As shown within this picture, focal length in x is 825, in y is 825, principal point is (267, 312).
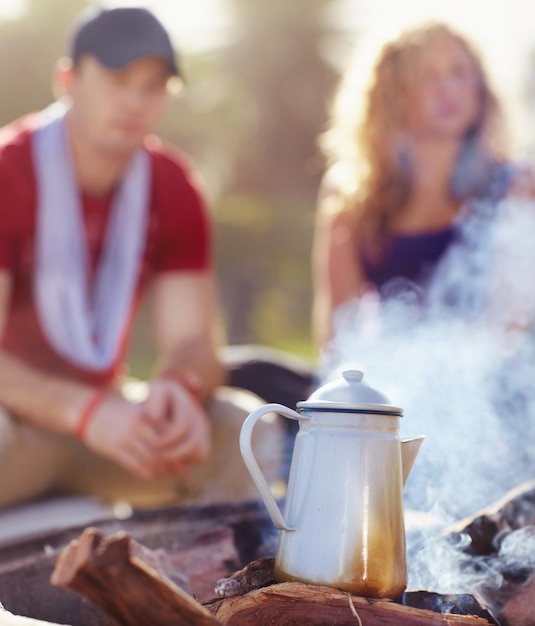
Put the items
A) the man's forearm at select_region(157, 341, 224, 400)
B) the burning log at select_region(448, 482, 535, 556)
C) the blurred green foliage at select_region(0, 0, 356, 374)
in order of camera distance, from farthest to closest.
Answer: the blurred green foliage at select_region(0, 0, 356, 374) → the man's forearm at select_region(157, 341, 224, 400) → the burning log at select_region(448, 482, 535, 556)

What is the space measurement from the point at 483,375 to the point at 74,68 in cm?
157

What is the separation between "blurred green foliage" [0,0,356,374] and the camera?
12031 millimetres

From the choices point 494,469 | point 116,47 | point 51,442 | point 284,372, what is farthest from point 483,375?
point 116,47

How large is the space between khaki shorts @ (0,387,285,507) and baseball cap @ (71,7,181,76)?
1078 millimetres

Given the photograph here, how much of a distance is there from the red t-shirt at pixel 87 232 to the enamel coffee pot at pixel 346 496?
154 centimetres

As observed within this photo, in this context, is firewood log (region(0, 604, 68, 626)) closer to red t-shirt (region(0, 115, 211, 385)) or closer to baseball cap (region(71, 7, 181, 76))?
red t-shirt (region(0, 115, 211, 385))

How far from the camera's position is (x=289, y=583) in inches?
45.2

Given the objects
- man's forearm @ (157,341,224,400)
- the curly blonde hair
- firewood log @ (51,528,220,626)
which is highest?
the curly blonde hair

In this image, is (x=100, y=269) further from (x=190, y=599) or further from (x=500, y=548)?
(x=190, y=599)

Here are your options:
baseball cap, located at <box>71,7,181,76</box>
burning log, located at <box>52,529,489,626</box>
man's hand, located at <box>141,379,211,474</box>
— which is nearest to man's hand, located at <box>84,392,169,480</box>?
man's hand, located at <box>141,379,211,474</box>

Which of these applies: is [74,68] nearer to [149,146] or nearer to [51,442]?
[149,146]

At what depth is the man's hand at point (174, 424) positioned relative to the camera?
200 cm

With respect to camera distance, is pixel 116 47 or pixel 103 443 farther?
pixel 116 47

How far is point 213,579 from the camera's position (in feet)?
4.91
